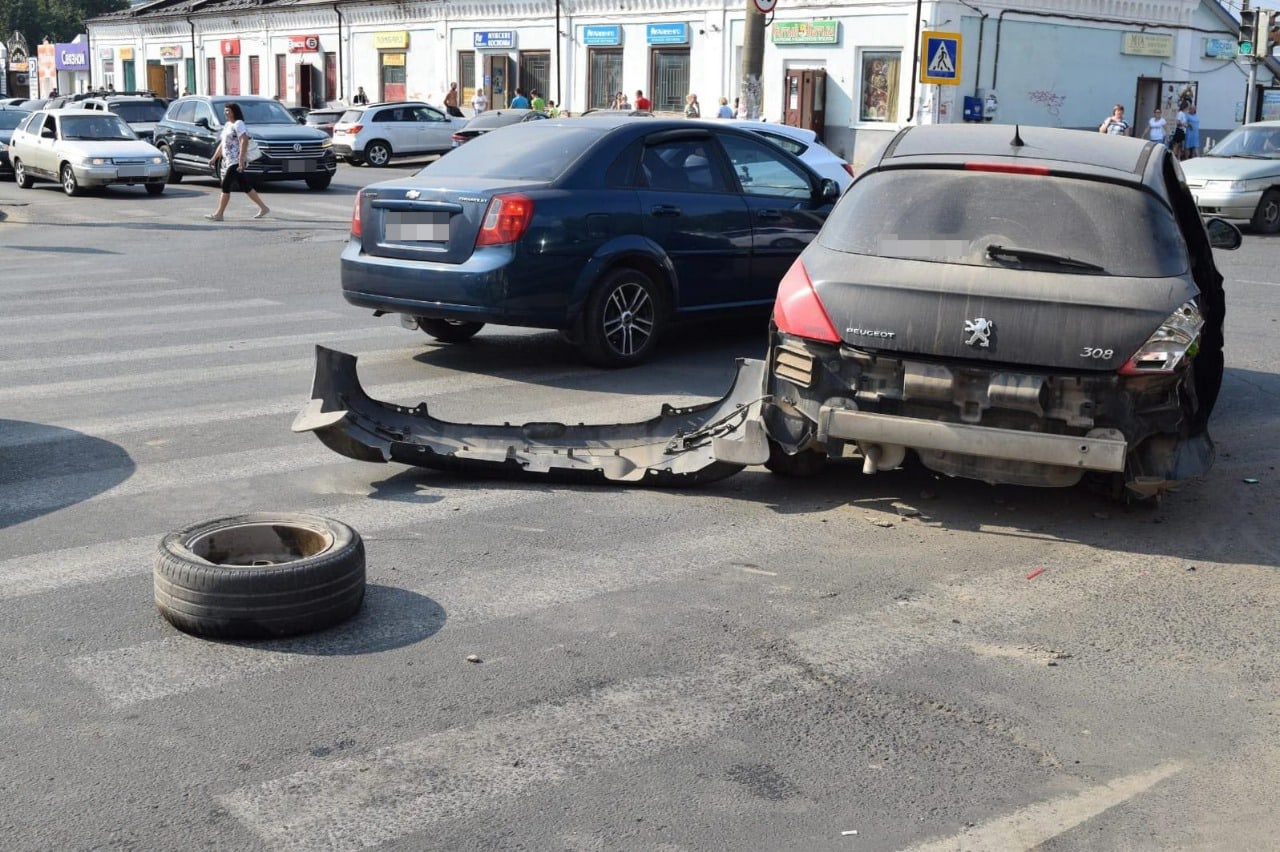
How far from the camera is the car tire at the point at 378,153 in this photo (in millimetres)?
37312

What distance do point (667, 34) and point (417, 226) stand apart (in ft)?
112

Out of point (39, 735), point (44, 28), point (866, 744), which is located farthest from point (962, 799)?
point (44, 28)

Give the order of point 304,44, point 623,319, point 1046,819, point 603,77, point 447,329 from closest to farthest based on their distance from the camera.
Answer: point 1046,819
point 623,319
point 447,329
point 603,77
point 304,44

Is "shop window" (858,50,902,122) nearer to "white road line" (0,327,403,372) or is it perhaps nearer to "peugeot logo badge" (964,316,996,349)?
"white road line" (0,327,403,372)

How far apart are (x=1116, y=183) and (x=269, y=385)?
543 cm

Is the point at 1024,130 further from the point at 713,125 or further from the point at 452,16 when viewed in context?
the point at 452,16

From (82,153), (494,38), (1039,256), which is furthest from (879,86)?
(1039,256)

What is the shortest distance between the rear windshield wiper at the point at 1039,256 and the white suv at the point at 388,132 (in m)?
32.4

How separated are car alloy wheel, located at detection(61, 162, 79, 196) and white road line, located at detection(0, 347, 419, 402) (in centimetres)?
1890

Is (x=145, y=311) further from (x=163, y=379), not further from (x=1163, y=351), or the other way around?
(x=1163, y=351)

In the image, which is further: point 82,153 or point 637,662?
point 82,153

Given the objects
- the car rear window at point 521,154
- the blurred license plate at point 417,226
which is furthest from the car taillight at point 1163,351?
the blurred license plate at point 417,226

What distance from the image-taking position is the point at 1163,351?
6.04 metres

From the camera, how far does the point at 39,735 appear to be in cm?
421
